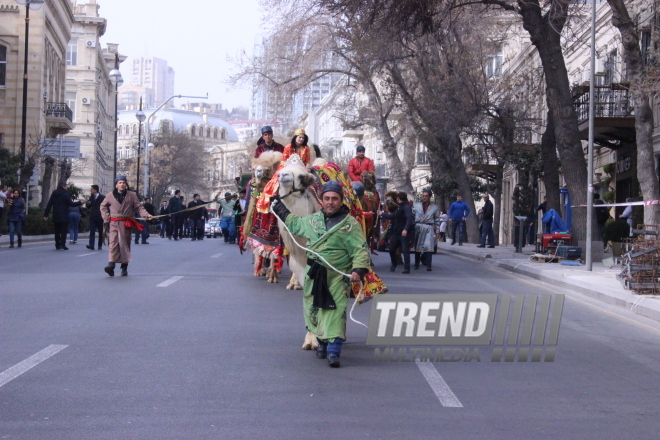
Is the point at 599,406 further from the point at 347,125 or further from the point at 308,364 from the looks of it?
the point at 347,125

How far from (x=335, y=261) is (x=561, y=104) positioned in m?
16.7

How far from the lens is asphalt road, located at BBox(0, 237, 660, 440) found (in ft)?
18.2

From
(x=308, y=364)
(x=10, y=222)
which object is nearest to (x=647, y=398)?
(x=308, y=364)

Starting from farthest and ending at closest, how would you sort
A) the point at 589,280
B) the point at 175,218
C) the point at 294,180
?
the point at 175,218
the point at 589,280
the point at 294,180

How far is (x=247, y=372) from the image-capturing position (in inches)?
281

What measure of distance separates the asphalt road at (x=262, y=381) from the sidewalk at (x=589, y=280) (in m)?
0.81

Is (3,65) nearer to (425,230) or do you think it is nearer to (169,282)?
(425,230)

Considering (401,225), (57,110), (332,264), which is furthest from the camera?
(57,110)

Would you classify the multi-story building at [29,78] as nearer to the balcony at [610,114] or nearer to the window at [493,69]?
the window at [493,69]

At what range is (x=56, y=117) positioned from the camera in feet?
167

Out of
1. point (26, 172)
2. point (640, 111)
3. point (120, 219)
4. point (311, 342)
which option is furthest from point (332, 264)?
point (26, 172)

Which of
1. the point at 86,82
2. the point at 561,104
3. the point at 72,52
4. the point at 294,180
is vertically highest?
the point at 72,52

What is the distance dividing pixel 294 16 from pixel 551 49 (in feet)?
48.5

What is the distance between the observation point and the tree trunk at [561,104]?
74.6ft
